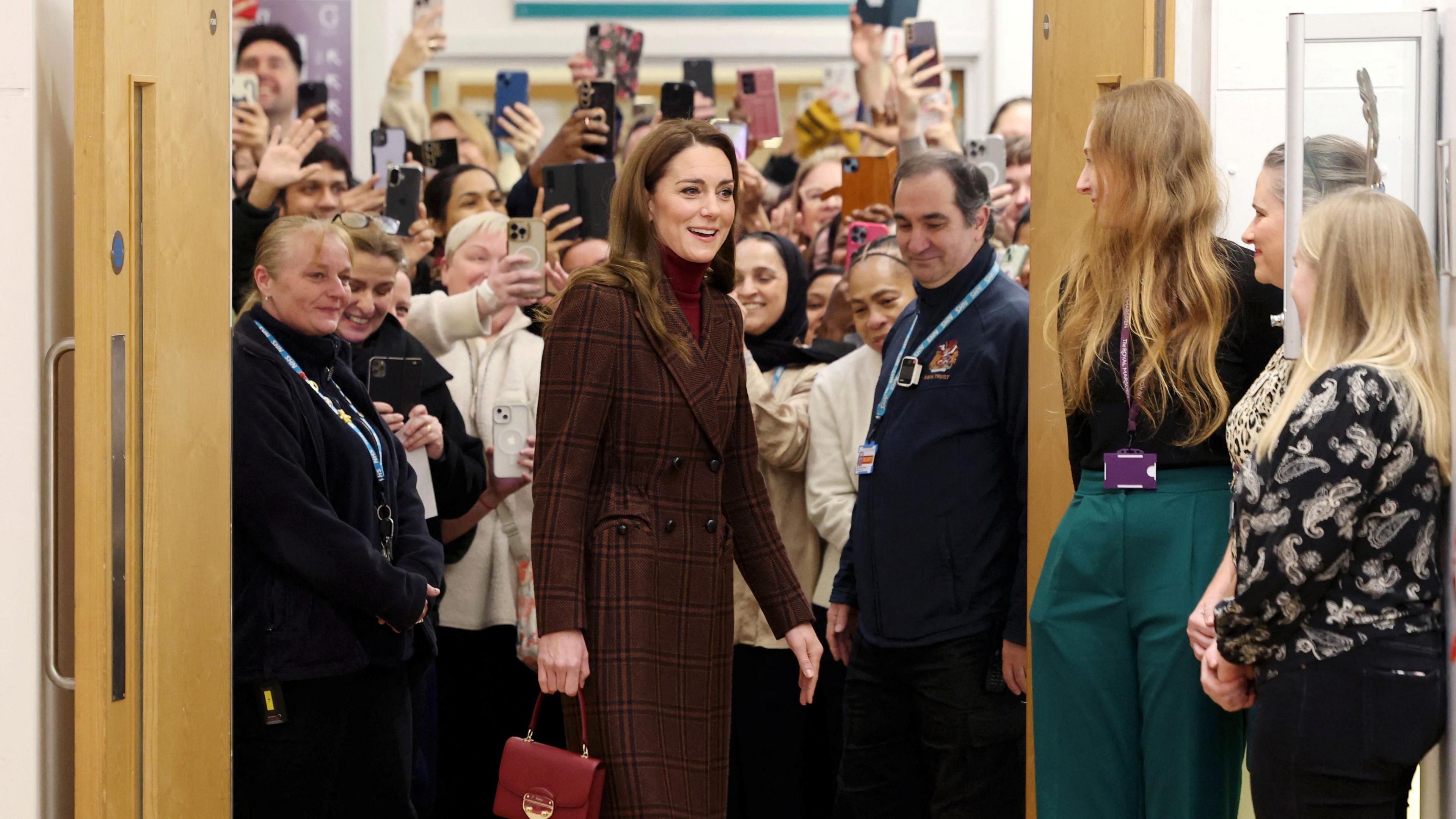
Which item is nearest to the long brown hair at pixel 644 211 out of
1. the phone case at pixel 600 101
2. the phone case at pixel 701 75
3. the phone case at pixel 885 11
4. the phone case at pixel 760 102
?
the phone case at pixel 600 101

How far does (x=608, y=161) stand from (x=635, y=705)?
2504 mm

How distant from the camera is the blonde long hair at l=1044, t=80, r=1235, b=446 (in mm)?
2549

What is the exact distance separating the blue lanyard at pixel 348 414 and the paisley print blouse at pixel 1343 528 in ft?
6.26

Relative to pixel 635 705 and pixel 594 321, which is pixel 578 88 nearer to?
pixel 594 321

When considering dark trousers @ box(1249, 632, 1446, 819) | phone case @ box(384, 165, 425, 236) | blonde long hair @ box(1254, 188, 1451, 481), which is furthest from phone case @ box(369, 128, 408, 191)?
dark trousers @ box(1249, 632, 1446, 819)

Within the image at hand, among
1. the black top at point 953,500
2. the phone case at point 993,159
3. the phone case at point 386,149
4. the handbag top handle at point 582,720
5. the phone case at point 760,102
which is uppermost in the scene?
the phone case at point 760,102

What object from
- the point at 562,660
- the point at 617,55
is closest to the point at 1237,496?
the point at 562,660

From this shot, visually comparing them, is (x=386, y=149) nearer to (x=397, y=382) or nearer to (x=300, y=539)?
(x=397, y=382)

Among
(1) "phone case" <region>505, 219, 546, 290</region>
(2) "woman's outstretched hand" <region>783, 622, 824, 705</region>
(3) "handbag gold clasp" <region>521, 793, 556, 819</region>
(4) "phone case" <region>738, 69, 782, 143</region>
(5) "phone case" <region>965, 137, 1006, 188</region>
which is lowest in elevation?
(3) "handbag gold clasp" <region>521, 793, 556, 819</region>

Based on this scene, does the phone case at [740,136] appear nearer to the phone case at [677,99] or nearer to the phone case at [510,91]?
the phone case at [677,99]

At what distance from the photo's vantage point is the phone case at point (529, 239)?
172 inches

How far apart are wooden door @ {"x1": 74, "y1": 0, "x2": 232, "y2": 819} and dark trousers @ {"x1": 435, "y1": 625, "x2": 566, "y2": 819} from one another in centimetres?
124

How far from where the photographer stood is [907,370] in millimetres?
3396

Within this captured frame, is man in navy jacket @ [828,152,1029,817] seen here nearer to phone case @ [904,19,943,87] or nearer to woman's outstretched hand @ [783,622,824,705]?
woman's outstretched hand @ [783,622,824,705]
